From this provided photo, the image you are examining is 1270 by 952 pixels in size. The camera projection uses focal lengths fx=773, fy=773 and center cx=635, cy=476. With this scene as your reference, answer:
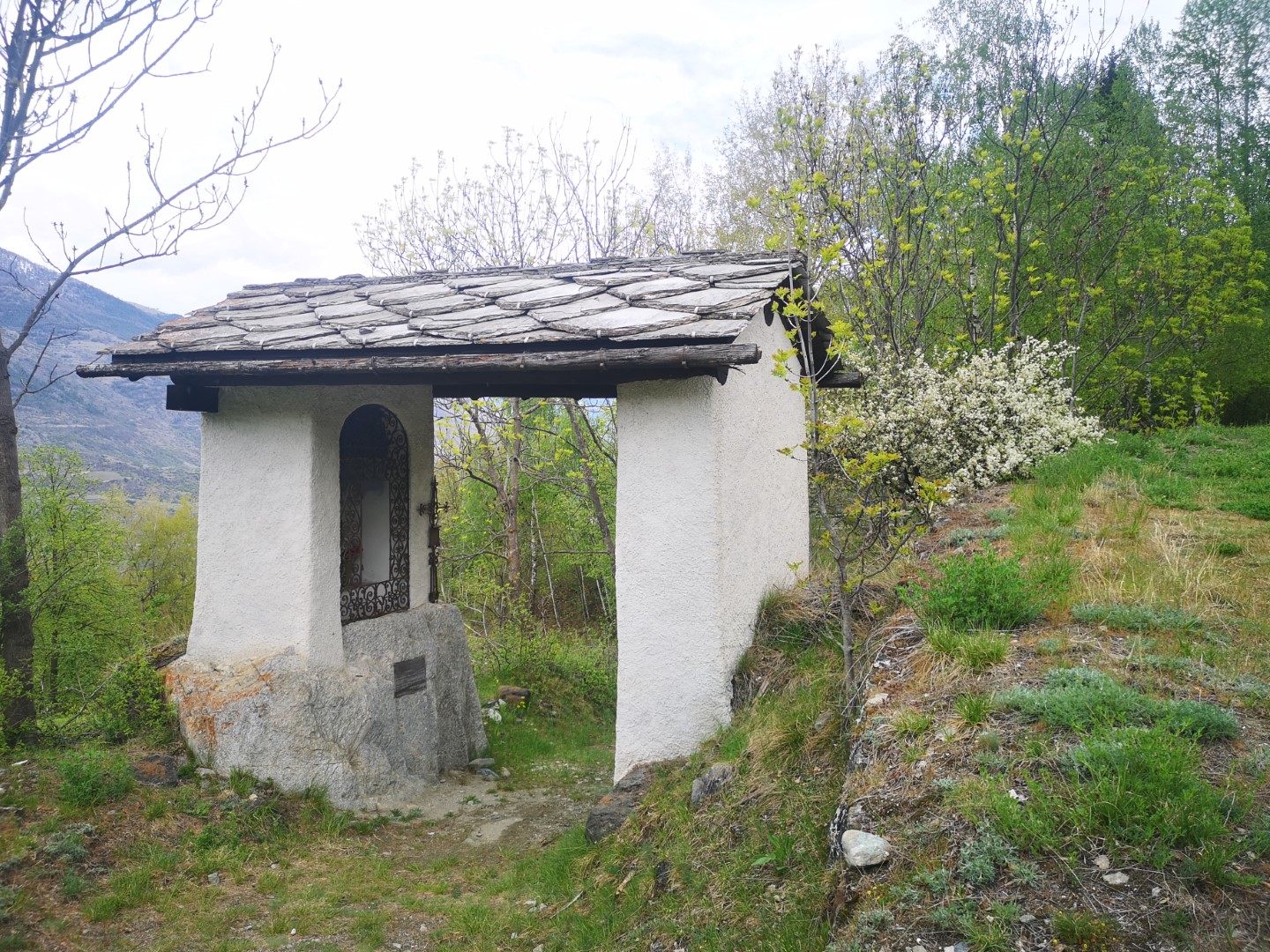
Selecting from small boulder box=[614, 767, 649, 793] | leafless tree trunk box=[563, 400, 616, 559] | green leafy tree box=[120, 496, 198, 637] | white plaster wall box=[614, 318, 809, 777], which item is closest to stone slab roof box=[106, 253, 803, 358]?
white plaster wall box=[614, 318, 809, 777]

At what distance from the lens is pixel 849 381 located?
23.3 feet

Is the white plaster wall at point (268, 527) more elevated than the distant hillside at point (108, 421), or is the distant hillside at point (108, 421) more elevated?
the distant hillside at point (108, 421)

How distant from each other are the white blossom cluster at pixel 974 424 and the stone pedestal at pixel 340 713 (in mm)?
4212

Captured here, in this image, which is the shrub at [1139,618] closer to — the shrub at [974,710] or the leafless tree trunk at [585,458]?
the shrub at [974,710]

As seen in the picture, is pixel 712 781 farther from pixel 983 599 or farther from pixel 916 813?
pixel 983 599

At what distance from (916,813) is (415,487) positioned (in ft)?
17.8

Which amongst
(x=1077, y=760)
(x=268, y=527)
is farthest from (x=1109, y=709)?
(x=268, y=527)

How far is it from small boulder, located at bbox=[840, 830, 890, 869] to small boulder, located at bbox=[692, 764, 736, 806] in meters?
1.30

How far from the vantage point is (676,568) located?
4566 millimetres

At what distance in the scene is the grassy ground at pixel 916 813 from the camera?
220cm

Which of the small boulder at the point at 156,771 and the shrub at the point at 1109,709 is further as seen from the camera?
the small boulder at the point at 156,771

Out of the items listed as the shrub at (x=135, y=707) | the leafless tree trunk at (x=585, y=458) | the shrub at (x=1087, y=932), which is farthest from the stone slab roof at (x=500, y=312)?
the leafless tree trunk at (x=585, y=458)

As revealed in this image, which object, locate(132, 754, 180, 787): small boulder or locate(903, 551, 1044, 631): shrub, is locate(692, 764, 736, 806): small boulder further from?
locate(132, 754, 180, 787): small boulder

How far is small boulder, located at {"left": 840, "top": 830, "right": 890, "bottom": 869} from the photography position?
8.14ft
